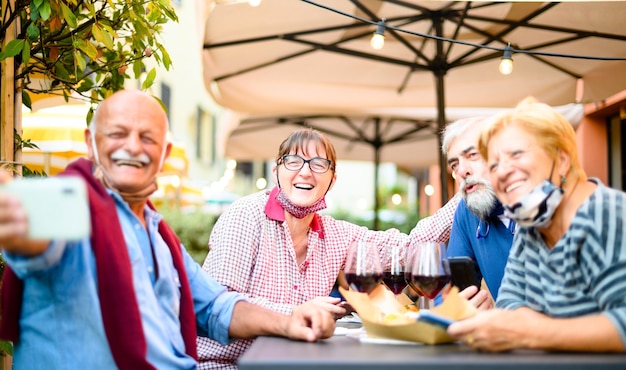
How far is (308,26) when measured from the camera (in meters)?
5.58

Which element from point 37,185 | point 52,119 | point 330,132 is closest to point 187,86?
point 330,132

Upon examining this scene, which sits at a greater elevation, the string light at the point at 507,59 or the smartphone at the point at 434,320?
the string light at the point at 507,59

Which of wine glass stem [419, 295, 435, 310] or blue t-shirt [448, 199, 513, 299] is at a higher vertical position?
blue t-shirt [448, 199, 513, 299]

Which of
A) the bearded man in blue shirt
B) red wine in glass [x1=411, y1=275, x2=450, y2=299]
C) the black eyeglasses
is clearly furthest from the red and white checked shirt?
the bearded man in blue shirt

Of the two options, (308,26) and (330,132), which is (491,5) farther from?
(330,132)

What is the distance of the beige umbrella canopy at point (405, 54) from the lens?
5234 millimetres

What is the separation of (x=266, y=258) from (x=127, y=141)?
1.18 metres

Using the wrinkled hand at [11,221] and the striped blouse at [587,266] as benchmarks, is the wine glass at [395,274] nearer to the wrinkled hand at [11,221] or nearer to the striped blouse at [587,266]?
the striped blouse at [587,266]

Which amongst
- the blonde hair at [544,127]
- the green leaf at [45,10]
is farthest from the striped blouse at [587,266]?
the green leaf at [45,10]

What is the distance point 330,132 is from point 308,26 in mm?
3682

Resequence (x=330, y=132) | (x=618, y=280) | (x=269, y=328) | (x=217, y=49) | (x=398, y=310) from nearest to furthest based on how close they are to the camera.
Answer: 1. (x=618, y=280)
2. (x=269, y=328)
3. (x=398, y=310)
4. (x=217, y=49)
5. (x=330, y=132)

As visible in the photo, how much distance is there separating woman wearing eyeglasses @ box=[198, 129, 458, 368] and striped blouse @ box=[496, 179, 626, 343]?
3.31 ft

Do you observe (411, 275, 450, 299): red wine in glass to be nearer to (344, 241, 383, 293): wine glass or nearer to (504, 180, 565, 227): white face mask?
(344, 241, 383, 293): wine glass

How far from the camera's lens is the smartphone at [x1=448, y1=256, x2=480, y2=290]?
2686mm
